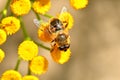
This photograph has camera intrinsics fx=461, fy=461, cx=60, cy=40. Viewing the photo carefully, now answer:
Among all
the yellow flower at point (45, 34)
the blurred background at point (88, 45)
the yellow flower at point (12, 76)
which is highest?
the yellow flower at point (45, 34)

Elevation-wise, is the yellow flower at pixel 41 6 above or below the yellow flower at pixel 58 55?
above

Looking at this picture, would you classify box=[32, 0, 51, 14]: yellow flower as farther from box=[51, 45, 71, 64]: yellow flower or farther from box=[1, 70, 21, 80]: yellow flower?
box=[1, 70, 21, 80]: yellow flower

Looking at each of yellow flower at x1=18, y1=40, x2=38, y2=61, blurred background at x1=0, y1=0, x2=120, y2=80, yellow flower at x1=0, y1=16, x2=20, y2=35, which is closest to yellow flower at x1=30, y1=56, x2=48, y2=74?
yellow flower at x1=18, y1=40, x2=38, y2=61

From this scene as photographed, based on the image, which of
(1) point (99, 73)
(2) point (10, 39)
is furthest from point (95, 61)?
(2) point (10, 39)

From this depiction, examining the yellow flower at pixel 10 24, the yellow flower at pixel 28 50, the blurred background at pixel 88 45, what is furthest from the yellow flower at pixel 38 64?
the blurred background at pixel 88 45

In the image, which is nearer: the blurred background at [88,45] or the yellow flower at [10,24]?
the yellow flower at [10,24]

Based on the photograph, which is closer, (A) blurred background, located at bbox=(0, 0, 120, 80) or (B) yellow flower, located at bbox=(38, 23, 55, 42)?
(B) yellow flower, located at bbox=(38, 23, 55, 42)

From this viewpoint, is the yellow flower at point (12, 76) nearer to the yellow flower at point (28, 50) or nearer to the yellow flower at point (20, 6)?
the yellow flower at point (28, 50)
